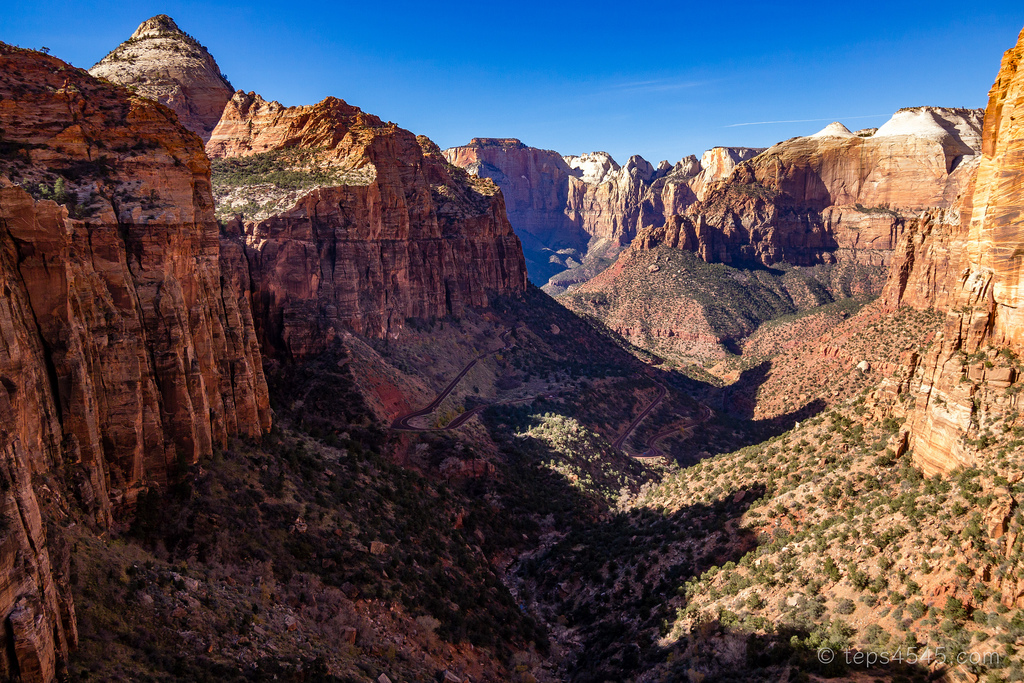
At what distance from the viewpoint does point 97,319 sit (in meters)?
25.7

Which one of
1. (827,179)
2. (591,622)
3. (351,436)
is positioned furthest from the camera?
(827,179)

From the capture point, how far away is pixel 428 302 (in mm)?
80562

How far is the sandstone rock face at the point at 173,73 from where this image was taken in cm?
8031

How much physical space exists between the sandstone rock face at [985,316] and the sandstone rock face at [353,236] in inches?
Answer: 1905

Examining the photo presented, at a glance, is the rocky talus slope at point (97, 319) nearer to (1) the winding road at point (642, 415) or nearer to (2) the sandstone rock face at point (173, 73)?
(1) the winding road at point (642, 415)

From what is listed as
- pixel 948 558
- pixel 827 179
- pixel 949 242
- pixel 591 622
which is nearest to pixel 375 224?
pixel 591 622

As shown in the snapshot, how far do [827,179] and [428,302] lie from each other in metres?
131

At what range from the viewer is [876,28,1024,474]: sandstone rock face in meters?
25.1

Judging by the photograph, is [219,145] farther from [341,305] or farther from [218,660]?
[218,660]

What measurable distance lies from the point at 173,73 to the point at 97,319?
240 ft

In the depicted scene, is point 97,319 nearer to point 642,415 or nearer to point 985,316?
point 985,316

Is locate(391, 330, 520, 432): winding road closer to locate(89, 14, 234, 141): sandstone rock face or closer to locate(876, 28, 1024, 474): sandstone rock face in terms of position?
locate(876, 28, 1024, 474): sandstone rock face

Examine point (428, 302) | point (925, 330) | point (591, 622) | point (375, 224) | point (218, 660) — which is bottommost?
point (591, 622)

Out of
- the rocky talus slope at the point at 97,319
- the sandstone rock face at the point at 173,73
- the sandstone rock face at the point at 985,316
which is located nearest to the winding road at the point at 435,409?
the rocky talus slope at the point at 97,319
